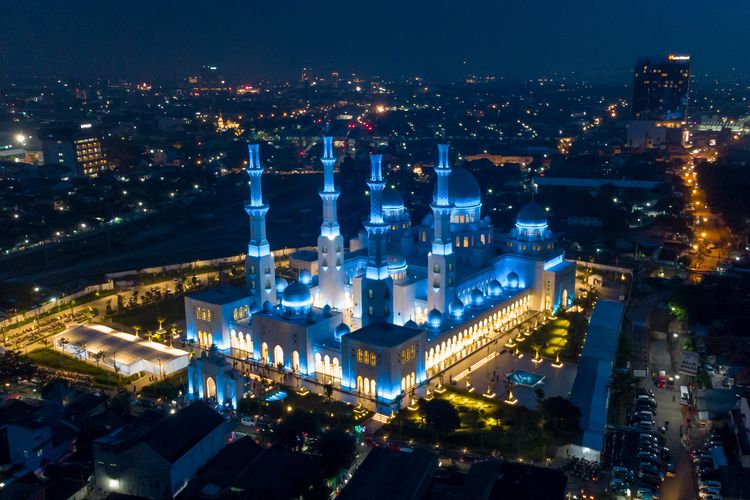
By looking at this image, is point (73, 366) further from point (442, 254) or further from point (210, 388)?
point (442, 254)

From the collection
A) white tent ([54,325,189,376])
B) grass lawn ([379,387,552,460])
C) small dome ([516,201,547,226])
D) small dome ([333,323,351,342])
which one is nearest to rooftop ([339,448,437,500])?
grass lawn ([379,387,552,460])

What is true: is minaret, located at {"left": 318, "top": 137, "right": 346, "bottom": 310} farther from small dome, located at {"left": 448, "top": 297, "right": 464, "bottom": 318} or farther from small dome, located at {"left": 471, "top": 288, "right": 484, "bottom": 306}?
small dome, located at {"left": 471, "top": 288, "right": 484, "bottom": 306}

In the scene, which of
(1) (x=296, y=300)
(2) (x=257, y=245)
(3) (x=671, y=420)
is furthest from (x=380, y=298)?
(3) (x=671, y=420)

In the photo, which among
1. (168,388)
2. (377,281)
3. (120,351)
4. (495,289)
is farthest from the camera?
(495,289)

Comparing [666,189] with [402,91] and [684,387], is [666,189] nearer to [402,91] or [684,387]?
[684,387]

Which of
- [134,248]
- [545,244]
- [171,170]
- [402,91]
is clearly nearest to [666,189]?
[545,244]

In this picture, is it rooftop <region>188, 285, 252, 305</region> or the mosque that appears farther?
rooftop <region>188, 285, 252, 305</region>
